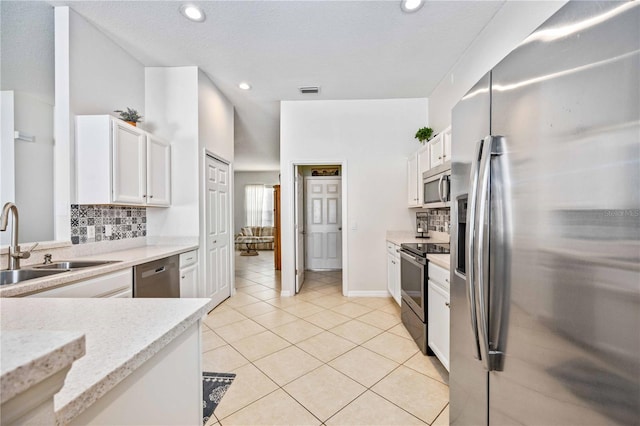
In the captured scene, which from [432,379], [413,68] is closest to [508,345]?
[432,379]

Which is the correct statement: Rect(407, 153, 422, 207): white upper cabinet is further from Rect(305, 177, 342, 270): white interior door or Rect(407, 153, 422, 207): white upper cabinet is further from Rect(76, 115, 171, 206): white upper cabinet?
Rect(76, 115, 171, 206): white upper cabinet

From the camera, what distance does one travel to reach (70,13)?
2180 millimetres

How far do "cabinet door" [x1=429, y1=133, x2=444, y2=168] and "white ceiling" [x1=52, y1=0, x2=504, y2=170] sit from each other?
921mm

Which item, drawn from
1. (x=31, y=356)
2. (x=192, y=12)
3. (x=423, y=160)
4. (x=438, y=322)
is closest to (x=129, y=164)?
(x=192, y=12)

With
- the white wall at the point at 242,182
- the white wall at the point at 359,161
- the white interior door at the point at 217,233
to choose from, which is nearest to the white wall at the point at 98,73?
the white interior door at the point at 217,233

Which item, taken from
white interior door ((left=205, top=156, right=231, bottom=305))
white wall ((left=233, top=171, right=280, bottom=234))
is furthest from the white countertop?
white wall ((left=233, top=171, right=280, bottom=234))

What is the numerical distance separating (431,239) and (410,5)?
8.28 feet

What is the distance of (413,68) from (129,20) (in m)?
2.84

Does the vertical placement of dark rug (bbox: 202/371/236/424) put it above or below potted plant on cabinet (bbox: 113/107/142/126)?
below

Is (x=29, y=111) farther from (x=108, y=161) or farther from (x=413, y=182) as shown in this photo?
(x=413, y=182)

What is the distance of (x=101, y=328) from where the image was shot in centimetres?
68

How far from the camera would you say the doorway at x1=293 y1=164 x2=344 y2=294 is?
5621 millimetres

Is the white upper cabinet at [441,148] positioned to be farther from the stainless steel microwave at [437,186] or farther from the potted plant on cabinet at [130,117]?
the potted plant on cabinet at [130,117]

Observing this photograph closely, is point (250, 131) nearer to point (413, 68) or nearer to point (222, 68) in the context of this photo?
point (222, 68)
